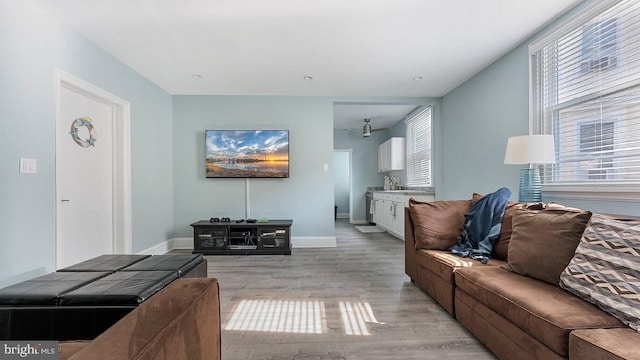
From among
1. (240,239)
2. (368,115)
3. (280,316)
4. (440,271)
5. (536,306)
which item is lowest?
(280,316)

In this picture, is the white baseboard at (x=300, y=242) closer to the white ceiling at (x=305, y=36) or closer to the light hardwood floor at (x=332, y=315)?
the light hardwood floor at (x=332, y=315)

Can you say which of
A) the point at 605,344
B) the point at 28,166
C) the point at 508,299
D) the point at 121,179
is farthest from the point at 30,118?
the point at 605,344

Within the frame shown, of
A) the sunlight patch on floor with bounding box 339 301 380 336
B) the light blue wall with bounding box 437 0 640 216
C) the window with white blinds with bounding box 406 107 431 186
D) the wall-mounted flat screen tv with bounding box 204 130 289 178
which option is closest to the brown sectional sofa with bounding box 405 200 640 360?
the sunlight patch on floor with bounding box 339 301 380 336

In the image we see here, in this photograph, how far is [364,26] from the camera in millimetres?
2711

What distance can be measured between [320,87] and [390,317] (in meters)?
3.30

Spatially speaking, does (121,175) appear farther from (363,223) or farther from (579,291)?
(363,223)

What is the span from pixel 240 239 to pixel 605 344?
13.0ft

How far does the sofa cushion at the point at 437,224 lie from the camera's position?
2.71 m

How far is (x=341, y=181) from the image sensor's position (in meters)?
8.97

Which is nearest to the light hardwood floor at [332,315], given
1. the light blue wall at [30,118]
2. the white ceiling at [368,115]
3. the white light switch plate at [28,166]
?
the light blue wall at [30,118]

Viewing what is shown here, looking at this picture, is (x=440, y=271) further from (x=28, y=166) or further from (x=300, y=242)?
(x=28, y=166)

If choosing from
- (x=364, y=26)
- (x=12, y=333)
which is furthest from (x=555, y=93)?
(x=12, y=333)

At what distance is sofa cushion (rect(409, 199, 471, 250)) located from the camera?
2711 millimetres

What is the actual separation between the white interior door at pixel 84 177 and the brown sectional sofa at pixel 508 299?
3287mm
